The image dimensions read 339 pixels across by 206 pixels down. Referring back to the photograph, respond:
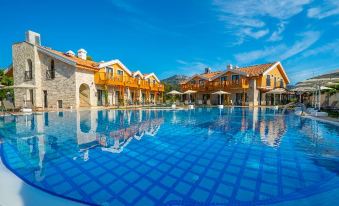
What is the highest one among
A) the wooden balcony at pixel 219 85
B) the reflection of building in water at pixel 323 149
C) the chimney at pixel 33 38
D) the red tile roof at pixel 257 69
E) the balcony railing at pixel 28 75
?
the chimney at pixel 33 38

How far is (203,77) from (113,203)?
31719mm

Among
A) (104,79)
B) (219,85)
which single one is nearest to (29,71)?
(104,79)

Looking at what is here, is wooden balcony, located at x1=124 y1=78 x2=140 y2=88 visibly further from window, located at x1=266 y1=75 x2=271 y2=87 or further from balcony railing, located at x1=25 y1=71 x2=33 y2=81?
window, located at x1=266 y1=75 x2=271 y2=87

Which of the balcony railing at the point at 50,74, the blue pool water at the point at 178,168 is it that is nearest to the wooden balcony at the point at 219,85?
the balcony railing at the point at 50,74

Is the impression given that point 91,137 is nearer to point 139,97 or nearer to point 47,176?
point 47,176

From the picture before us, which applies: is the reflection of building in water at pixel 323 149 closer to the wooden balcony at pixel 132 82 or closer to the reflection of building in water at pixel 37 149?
the reflection of building in water at pixel 37 149

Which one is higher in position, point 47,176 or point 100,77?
point 100,77

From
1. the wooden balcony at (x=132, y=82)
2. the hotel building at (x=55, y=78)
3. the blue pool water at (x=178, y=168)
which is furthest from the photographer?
the wooden balcony at (x=132, y=82)

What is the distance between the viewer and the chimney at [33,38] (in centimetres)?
2316

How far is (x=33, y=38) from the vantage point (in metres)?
23.5

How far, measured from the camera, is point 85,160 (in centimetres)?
508

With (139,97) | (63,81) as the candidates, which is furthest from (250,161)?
(139,97)

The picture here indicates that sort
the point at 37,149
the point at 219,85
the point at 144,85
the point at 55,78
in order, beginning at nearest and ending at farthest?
the point at 37,149 → the point at 55,78 → the point at 219,85 → the point at 144,85

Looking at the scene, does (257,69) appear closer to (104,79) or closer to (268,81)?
(268,81)
